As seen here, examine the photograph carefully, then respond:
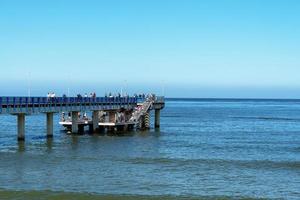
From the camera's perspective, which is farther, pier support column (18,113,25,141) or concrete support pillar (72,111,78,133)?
concrete support pillar (72,111,78,133)

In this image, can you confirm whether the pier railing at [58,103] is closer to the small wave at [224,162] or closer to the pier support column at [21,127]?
the pier support column at [21,127]

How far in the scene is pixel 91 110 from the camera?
53.7 m

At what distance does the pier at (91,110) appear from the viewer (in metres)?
42.2

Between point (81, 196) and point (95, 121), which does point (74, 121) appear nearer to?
point (95, 121)

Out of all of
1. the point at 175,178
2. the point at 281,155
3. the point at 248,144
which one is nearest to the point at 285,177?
the point at 175,178

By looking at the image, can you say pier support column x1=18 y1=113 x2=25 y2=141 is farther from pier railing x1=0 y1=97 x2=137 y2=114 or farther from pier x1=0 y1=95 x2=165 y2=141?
pier railing x1=0 y1=97 x2=137 y2=114

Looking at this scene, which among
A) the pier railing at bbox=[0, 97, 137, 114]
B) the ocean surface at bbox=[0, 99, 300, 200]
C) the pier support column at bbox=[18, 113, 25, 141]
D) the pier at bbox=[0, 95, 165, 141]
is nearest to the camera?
the ocean surface at bbox=[0, 99, 300, 200]

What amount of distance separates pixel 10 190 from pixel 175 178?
7371 mm

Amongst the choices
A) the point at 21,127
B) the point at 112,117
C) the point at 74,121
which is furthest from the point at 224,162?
the point at 112,117

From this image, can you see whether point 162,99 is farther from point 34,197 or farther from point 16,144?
point 34,197

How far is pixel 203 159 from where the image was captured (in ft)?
112

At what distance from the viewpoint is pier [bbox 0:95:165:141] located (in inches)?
1660

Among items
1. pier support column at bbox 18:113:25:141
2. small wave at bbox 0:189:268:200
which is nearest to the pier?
pier support column at bbox 18:113:25:141

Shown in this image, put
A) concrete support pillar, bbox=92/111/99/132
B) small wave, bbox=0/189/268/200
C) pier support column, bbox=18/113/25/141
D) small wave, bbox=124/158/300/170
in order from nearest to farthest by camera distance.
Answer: small wave, bbox=0/189/268/200 → small wave, bbox=124/158/300/170 → pier support column, bbox=18/113/25/141 → concrete support pillar, bbox=92/111/99/132
